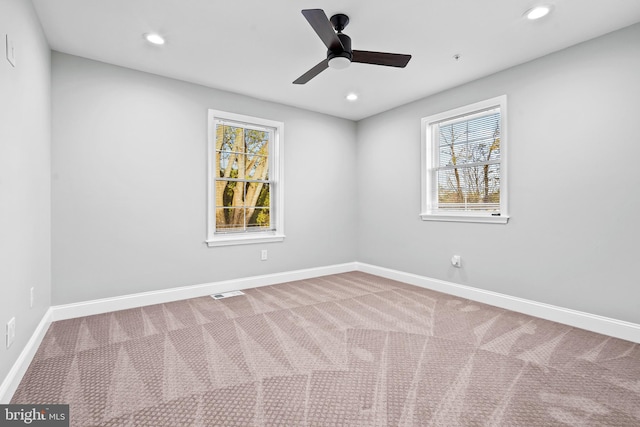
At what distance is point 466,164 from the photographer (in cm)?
374

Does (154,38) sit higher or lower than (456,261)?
higher

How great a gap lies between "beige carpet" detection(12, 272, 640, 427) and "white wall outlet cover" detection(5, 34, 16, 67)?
1881mm

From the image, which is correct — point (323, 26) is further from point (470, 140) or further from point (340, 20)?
point (470, 140)

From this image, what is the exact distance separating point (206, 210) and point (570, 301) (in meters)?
3.87

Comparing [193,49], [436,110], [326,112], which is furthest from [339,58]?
[326,112]

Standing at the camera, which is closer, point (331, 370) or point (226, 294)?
Answer: point (331, 370)

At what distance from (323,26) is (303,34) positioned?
2.34 ft

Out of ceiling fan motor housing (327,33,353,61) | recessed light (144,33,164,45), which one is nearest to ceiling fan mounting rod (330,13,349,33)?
ceiling fan motor housing (327,33,353,61)

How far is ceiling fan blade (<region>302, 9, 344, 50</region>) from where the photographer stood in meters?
1.87

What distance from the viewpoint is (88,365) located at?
2076mm

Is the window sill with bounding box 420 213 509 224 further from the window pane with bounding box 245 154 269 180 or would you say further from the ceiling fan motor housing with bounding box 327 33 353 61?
the ceiling fan motor housing with bounding box 327 33 353 61

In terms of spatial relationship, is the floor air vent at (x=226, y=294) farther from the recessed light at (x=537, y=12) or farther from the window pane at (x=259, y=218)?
the recessed light at (x=537, y=12)

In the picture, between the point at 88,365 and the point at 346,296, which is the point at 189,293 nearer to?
the point at 88,365

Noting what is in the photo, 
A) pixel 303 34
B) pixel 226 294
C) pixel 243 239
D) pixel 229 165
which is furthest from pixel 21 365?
pixel 303 34
